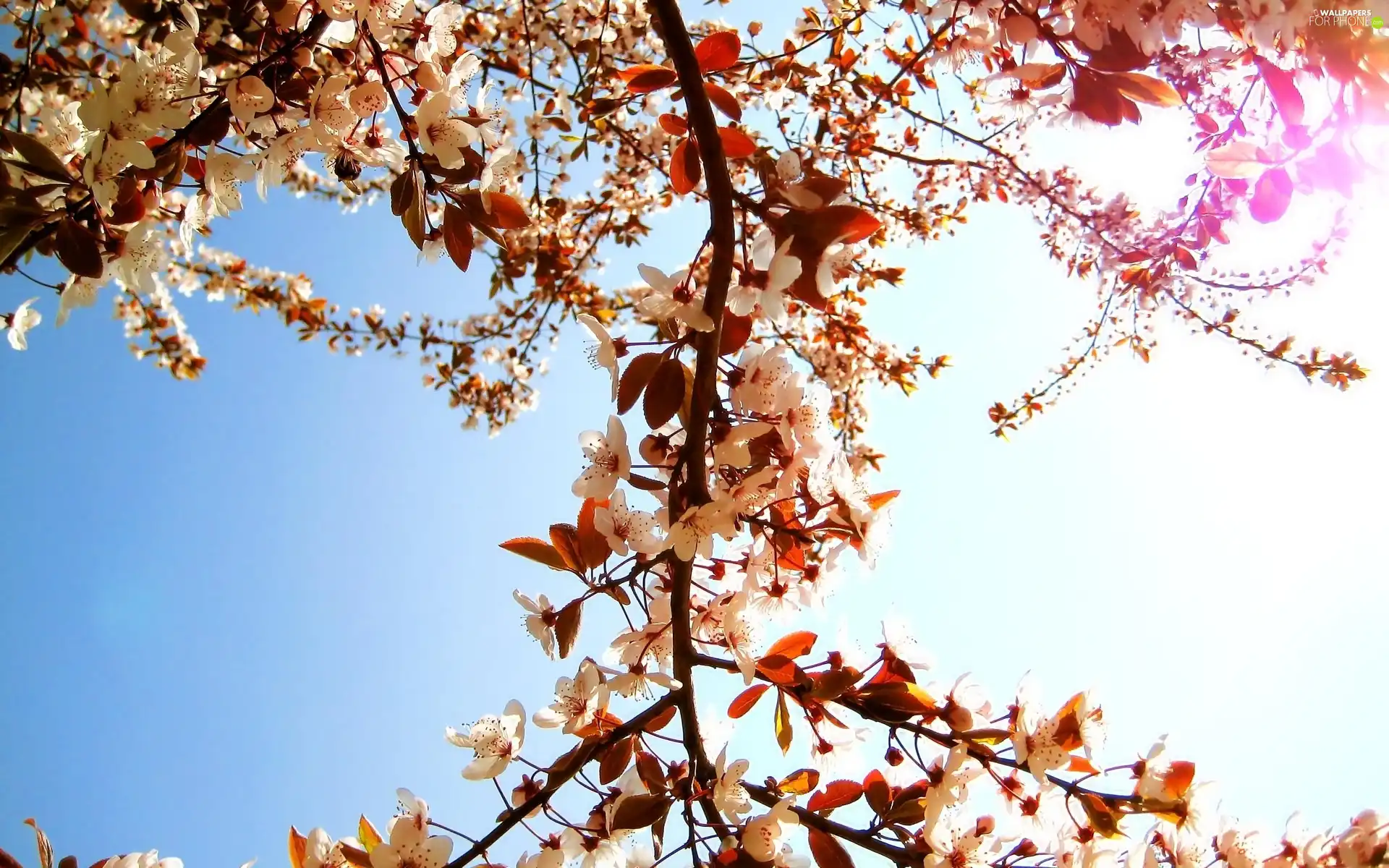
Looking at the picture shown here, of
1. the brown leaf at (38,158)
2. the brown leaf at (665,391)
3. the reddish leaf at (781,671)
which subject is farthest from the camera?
the reddish leaf at (781,671)

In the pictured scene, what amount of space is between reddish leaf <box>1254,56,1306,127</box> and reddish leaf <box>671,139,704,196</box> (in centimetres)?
76

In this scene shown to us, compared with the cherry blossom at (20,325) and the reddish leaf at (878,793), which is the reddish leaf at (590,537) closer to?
the reddish leaf at (878,793)

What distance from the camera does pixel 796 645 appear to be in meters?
1.21

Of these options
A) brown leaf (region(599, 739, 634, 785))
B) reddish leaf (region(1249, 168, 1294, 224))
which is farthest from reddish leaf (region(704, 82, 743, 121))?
brown leaf (region(599, 739, 634, 785))

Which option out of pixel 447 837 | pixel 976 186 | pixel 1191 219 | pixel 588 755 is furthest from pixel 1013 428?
pixel 447 837

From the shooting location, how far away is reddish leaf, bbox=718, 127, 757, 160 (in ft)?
3.49

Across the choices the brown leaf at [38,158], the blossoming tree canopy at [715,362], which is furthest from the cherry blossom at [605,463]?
the brown leaf at [38,158]

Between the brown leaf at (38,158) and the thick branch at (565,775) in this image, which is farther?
the thick branch at (565,775)

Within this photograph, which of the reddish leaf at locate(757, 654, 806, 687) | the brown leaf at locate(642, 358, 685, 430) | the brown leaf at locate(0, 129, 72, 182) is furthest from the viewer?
the reddish leaf at locate(757, 654, 806, 687)

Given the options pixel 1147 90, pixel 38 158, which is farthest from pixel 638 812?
pixel 1147 90

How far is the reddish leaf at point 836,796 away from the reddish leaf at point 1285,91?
115cm

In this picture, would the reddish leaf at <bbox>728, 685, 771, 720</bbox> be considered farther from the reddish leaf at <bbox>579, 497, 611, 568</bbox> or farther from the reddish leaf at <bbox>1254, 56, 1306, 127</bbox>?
the reddish leaf at <bbox>1254, 56, 1306, 127</bbox>

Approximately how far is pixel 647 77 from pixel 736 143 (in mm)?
173

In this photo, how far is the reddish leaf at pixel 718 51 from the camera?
3.43 ft
